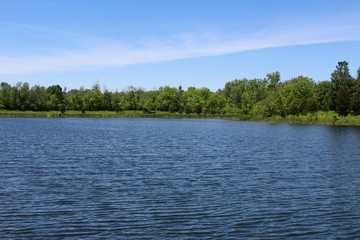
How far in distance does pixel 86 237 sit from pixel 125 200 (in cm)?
670

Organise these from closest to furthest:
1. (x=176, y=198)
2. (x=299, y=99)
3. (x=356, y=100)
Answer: (x=176, y=198)
(x=356, y=100)
(x=299, y=99)

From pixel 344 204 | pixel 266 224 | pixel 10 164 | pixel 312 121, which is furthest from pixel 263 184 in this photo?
pixel 312 121

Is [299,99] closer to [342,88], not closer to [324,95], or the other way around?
[324,95]

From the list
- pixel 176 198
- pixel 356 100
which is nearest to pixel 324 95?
pixel 356 100

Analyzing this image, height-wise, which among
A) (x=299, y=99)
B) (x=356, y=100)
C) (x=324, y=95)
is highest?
(x=324, y=95)

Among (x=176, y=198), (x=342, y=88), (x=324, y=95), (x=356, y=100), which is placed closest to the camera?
(x=176, y=198)

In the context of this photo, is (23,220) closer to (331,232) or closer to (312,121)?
(331,232)

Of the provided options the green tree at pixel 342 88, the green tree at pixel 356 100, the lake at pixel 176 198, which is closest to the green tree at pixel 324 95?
the green tree at pixel 342 88

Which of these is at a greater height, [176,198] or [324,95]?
[324,95]

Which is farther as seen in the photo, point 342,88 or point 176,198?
point 342,88

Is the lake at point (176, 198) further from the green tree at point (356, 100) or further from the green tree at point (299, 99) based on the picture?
the green tree at point (299, 99)

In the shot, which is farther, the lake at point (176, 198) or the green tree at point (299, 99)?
the green tree at point (299, 99)

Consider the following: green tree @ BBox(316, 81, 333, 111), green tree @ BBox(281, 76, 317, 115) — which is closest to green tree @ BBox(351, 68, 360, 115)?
green tree @ BBox(316, 81, 333, 111)

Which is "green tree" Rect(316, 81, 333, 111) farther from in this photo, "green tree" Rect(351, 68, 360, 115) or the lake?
the lake
